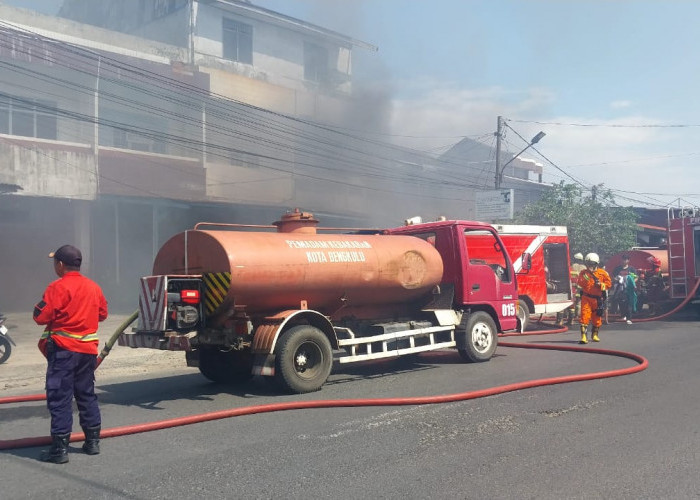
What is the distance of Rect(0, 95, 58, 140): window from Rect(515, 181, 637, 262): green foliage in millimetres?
18428

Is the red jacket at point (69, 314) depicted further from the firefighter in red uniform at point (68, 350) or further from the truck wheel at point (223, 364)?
the truck wheel at point (223, 364)

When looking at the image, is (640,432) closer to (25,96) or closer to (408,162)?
(25,96)

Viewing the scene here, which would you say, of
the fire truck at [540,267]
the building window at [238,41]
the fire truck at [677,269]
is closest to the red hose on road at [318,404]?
the fire truck at [540,267]

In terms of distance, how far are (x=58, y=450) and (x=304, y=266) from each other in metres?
3.80

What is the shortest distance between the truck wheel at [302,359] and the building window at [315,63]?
2759cm

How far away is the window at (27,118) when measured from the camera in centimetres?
2111

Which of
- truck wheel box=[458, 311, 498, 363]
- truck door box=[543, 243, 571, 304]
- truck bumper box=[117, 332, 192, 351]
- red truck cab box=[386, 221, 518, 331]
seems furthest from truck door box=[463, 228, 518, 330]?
truck door box=[543, 243, 571, 304]

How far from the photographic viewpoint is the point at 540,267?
16656mm

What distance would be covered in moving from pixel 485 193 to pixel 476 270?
1545 centimetres

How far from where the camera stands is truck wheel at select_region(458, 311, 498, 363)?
10.3 m

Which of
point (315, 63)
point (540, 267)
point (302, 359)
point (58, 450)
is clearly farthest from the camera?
point (315, 63)

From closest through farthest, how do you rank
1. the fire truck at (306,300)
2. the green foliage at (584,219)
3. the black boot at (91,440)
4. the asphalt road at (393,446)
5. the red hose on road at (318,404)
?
the asphalt road at (393,446) → the black boot at (91,440) → the red hose on road at (318,404) → the fire truck at (306,300) → the green foliage at (584,219)

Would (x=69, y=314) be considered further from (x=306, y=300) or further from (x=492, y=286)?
(x=492, y=286)

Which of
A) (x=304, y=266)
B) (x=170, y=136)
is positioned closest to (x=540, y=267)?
(x=304, y=266)
